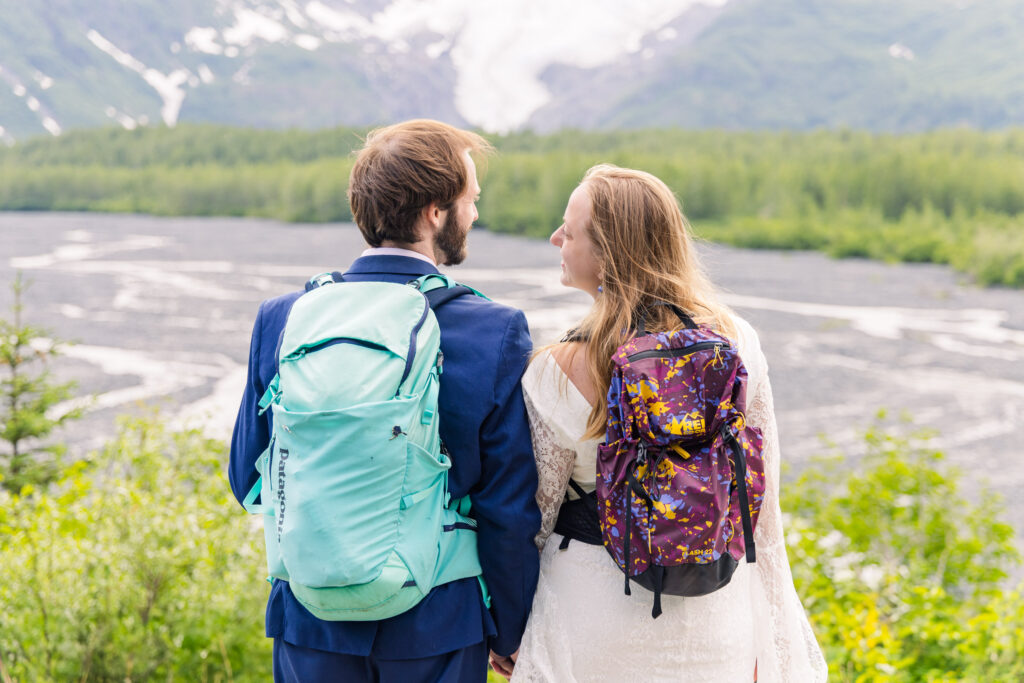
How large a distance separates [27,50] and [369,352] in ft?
500

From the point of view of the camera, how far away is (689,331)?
1750 millimetres

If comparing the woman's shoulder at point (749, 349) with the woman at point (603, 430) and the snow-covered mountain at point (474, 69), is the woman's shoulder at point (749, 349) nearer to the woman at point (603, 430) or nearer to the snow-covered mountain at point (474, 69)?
the woman at point (603, 430)

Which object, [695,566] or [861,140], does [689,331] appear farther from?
[861,140]

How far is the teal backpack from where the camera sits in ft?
5.14

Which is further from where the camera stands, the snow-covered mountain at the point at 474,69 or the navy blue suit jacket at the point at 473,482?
the snow-covered mountain at the point at 474,69

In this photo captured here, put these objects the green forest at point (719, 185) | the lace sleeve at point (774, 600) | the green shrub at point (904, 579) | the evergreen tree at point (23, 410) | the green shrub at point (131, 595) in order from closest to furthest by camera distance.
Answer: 1. the lace sleeve at point (774, 600)
2. the green shrub at point (131, 595)
3. the green shrub at point (904, 579)
4. the evergreen tree at point (23, 410)
5. the green forest at point (719, 185)

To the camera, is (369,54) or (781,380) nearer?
(781,380)

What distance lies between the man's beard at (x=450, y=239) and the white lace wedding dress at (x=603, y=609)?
30 cm

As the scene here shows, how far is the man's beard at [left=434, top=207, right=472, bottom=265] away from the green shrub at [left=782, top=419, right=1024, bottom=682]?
7.47ft

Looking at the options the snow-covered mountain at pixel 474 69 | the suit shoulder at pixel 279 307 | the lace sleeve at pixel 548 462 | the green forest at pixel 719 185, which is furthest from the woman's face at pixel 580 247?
the snow-covered mountain at pixel 474 69

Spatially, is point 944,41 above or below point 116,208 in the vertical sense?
above

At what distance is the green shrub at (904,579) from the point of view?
134 inches

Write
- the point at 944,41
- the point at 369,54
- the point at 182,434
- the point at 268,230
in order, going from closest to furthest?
the point at 182,434 < the point at 268,230 < the point at 944,41 < the point at 369,54

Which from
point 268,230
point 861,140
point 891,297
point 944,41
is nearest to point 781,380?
point 891,297
